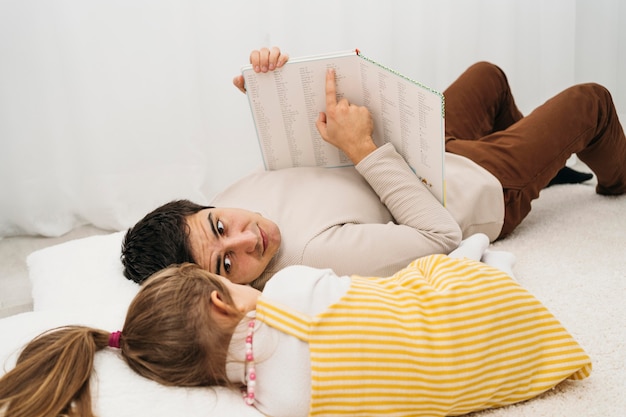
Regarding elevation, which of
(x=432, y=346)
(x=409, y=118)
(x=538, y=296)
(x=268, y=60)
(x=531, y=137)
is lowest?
(x=538, y=296)

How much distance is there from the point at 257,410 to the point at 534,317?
42cm

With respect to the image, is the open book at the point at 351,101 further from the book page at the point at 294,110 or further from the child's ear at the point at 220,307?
the child's ear at the point at 220,307

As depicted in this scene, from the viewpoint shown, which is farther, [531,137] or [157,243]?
[531,137]

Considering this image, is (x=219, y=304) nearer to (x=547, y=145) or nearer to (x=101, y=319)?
(x=101, y=319)

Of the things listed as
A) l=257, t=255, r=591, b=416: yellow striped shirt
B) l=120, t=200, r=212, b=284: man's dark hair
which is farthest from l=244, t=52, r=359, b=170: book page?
l=257, t=255, r=591, b=416: yellow striped shirt

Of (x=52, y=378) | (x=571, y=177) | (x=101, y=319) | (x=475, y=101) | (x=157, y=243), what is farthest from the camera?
(x=571, y=177)

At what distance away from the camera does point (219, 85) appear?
209 cm

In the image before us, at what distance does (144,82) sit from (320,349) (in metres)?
1.38

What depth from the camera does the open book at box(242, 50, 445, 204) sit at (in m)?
1.32

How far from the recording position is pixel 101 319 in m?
1.09

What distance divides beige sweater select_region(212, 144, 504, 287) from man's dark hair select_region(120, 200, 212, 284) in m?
0.18

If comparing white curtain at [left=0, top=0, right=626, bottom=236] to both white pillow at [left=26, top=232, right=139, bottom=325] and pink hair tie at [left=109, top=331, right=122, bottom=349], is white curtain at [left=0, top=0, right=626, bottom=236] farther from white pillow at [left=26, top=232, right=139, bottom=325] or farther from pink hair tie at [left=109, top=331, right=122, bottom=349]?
pink hair tie at [left=109, top=331, right=122, bottom=349]

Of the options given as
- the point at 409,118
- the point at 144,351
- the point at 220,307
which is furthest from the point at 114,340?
the point at 409,118

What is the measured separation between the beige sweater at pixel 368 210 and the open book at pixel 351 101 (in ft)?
0.13
